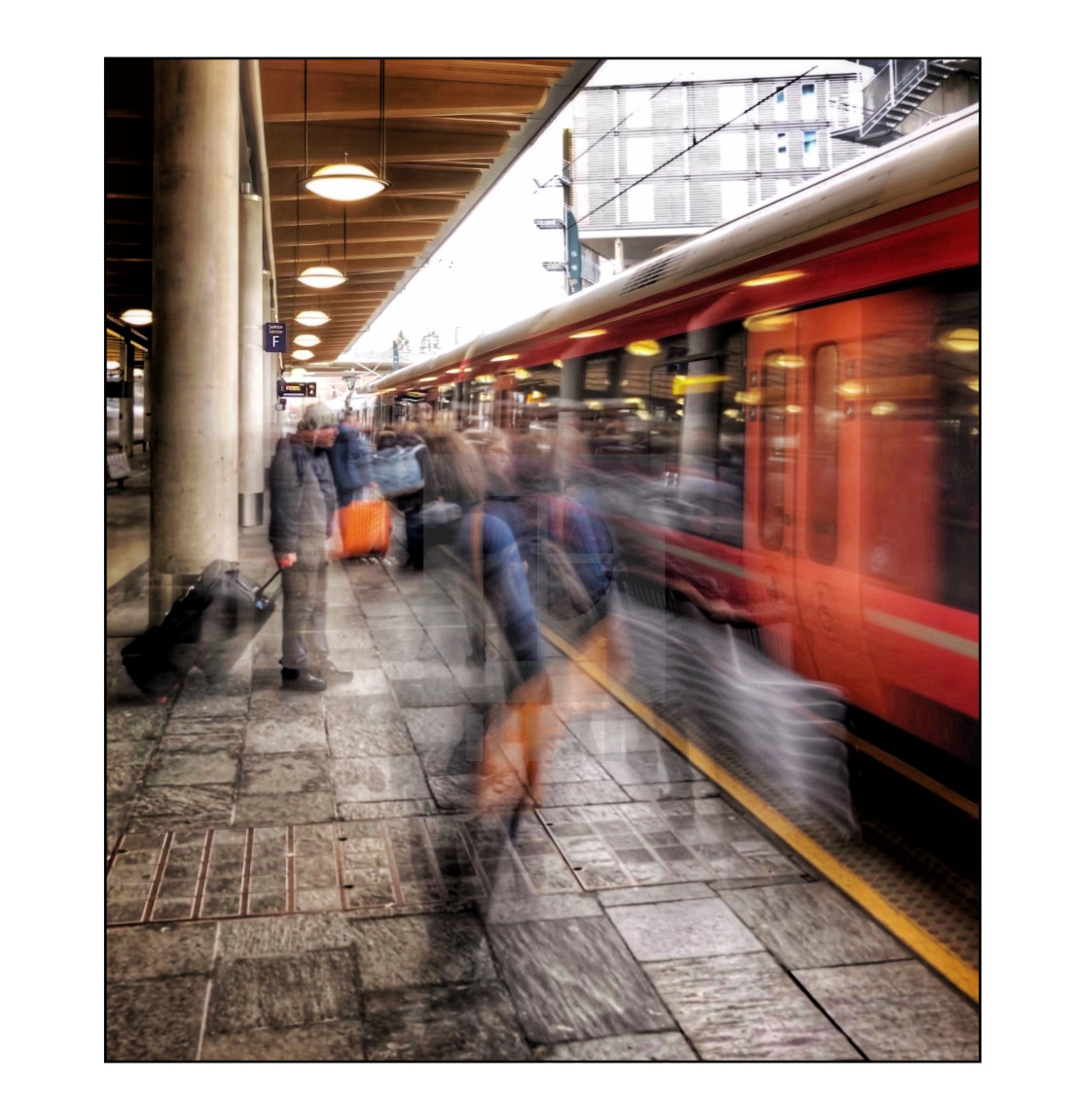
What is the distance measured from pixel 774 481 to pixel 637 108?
8.99 feet

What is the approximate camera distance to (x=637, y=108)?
244 inches

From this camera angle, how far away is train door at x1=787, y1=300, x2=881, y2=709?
418 centimetres

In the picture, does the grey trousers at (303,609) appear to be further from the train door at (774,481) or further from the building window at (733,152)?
the building window at (733,152)

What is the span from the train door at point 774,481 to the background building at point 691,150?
84 cm

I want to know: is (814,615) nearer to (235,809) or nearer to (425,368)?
(235,809)

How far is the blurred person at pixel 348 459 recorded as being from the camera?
298 inches

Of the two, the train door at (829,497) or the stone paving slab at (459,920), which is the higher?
the train door at (829,497)

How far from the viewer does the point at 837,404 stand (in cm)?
430

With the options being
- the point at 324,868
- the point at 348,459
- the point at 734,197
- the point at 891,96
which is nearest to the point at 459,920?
the point at 324,868

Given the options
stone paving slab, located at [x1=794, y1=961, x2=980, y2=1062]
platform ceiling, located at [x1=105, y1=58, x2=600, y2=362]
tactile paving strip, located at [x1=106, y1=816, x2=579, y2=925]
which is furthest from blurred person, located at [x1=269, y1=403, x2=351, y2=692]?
stone paving slab, located at [x1=794, y1=961, x2=980, y2=1062]

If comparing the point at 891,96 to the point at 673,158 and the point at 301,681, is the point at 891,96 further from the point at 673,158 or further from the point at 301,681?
the point at 301,681

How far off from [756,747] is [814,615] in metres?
0.62

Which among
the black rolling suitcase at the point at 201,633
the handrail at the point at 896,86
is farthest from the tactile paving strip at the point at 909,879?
the black rolling suitcase at the point at 201,633
